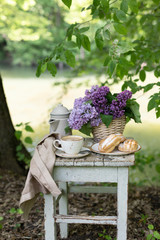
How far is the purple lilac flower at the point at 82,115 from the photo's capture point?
154 cm

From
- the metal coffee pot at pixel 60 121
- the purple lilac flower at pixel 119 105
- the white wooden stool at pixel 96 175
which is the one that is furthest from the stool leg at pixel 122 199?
the metal coffee pot at pixel 60 121

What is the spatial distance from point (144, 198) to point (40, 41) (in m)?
16.3

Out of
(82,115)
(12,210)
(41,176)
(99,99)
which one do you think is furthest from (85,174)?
(12,210)

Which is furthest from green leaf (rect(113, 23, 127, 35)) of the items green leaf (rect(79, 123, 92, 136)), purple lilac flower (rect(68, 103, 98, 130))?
green leaf (rect(79, 123, 92, 136))

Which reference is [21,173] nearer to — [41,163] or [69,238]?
[69,238]

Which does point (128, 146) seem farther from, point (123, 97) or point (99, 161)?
point (123, 97)

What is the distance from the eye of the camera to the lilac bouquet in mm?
1543

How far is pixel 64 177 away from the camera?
A: 1424 millimetres

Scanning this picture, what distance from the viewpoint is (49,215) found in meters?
1.48

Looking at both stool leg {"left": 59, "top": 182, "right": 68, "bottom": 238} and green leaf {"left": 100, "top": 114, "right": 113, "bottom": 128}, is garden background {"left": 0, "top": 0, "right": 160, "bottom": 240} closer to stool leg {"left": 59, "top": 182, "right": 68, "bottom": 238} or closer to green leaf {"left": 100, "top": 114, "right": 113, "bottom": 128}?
stool leg {"left": 59, "top": 182, "right": 68, "bottom": 238}

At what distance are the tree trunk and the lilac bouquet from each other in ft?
4.34

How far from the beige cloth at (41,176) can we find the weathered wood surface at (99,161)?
0.05m

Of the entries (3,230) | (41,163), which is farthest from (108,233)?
(41,163)

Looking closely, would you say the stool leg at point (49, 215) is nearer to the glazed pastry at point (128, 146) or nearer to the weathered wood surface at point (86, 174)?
the weathered wood surface at point (86, 174)
